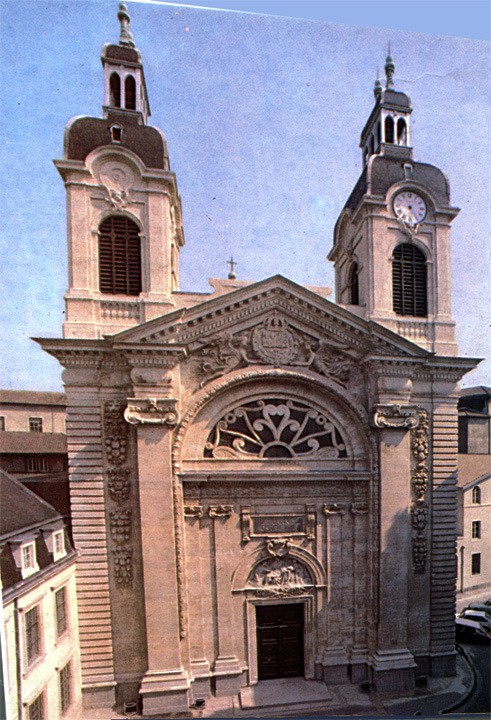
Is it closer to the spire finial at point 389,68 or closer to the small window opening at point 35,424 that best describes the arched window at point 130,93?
the spire finial at point 389,68

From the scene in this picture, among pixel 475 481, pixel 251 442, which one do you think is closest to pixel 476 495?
pixel 475 481

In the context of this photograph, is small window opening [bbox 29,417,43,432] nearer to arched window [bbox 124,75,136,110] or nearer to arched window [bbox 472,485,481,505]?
arched window [bbox 124,75,136,110]

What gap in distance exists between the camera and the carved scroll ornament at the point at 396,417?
9977 mm

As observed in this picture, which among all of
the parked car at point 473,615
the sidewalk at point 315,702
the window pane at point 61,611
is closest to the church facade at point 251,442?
the sidewalk at point 315,702

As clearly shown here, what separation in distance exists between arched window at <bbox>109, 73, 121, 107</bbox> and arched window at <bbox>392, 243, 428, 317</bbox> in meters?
8.88

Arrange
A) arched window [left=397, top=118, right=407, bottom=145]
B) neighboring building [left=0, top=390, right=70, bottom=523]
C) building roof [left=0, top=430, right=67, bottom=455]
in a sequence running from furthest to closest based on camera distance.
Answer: arched window [left=397, top=118, right=407, bottom=145]
building roof [left=0, top=430, right=67, bottom=455]
neighboring building [left=0, top=390, right=70, bottom=523]

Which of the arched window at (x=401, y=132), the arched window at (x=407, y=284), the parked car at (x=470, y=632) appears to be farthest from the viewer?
the parked car at (x=470, y=632)

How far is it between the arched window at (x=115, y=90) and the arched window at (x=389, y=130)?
7.43m

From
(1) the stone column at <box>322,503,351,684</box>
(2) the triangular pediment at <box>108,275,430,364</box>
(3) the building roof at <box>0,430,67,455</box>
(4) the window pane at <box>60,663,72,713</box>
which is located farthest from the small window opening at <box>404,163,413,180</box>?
(4) the window pane at <box>60,663,72,713</box>

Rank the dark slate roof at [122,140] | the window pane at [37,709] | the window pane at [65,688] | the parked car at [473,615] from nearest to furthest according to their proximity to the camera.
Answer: the window pane at [37,709]
the window pane at [65,688]
the dark slate roof at [122,140]
the parked car at [473,615]

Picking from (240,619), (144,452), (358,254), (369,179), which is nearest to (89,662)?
(240,619)

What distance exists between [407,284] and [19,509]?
1217 cm

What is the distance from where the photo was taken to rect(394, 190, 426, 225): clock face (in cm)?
1072

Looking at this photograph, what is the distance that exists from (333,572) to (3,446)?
951 cm
